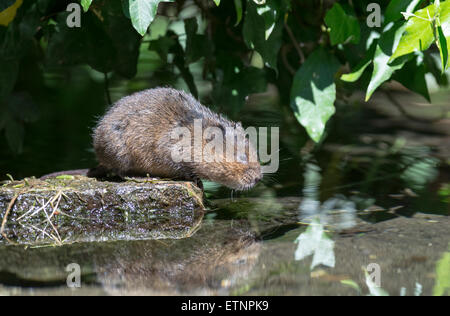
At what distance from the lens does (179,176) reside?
5.05 metres

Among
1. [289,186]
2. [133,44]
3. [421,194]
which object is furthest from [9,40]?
[421,194]

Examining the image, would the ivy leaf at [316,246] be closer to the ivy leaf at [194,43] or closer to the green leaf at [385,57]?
the green leaf at [385,57]

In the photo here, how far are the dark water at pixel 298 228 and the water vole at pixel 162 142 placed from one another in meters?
0.30

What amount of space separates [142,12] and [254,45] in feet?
3.81

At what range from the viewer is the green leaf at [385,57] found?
4.52m

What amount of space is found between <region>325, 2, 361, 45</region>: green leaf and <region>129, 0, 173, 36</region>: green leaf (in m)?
1.42

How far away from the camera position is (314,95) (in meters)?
5.23

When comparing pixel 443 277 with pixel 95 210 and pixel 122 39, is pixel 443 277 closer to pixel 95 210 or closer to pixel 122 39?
pixel 95 210

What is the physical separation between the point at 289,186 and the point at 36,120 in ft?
10.5

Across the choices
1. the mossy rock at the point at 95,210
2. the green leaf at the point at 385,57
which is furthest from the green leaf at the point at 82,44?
the green leaf at the point at 385,57

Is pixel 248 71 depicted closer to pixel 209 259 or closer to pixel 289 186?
pixel 289 186

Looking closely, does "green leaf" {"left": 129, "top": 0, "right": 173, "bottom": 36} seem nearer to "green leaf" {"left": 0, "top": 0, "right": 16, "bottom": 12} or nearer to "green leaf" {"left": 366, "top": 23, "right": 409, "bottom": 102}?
"green leaf" {"left": 0, "top": 0, "right": 16, "bottom": 12}

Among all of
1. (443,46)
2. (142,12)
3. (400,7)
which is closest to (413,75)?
(400,7)

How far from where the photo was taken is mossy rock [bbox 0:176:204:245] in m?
4.43
